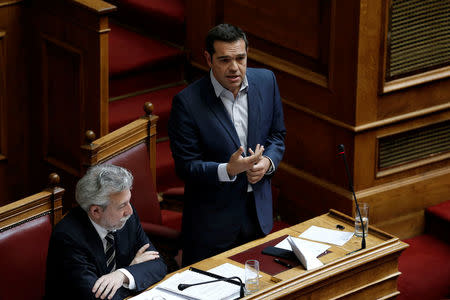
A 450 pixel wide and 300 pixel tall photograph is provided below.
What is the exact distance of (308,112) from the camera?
4094 mm

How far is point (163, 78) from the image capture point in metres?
4.90

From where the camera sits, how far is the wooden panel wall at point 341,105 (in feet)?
12.6

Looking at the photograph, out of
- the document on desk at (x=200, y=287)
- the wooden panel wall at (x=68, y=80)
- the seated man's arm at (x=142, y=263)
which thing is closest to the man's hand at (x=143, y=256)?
the seated man's arm at (x=142, y=263)

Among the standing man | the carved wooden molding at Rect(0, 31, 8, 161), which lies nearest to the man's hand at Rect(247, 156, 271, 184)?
the standing man

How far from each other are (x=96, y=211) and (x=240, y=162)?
0.54m

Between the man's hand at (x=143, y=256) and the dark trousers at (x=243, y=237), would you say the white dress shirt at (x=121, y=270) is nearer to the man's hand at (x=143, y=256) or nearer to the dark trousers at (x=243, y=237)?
the man's hand at (x=143, y=256)

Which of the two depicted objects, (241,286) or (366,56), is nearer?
(241,286)

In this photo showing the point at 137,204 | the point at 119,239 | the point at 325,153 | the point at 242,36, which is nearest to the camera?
the point at 119,239

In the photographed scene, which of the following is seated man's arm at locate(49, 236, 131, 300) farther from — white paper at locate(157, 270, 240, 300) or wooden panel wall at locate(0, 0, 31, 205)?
wooden panel wall at locate(0, 0, 31, 205)

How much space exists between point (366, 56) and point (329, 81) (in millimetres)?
231

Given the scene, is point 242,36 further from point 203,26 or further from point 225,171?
point 203,26

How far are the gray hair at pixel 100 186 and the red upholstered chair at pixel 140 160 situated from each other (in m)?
0.57

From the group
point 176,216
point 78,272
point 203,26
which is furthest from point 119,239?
point 203,26

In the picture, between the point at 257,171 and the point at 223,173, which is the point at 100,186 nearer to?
the point at 223,173
